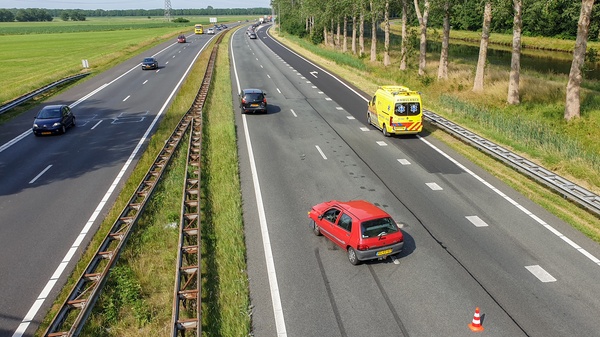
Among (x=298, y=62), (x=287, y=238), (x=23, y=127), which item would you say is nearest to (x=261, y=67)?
(x=298, y=62)

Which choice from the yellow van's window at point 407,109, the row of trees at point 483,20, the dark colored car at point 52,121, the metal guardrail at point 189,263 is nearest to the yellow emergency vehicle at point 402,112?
the yellow van's window at point 407,109

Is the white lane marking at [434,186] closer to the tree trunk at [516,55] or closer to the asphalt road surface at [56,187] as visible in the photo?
the asphalt road surface at [56,187]

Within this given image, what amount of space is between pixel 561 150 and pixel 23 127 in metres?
29.6

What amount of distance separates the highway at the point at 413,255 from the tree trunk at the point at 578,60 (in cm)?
863

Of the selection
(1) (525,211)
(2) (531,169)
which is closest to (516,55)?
(2) (531,169)

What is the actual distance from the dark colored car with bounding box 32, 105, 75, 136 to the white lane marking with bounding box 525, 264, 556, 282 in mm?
23975

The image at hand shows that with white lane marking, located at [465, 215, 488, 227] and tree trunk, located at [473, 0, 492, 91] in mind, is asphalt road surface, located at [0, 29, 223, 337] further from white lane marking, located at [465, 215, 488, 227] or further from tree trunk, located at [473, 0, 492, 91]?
tree trunk, located at [473, 0, 492, 91]

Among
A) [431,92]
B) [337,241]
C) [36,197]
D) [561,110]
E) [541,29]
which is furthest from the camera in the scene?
[541,29]

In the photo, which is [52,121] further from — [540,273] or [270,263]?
[540,273]

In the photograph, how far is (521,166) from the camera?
1844cm

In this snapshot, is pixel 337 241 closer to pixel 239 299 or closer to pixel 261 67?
pixel 239 299

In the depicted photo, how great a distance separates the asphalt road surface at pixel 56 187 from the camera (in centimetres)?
1131

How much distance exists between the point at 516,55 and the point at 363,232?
2230cm

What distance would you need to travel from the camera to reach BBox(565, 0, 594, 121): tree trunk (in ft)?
75.5
